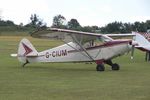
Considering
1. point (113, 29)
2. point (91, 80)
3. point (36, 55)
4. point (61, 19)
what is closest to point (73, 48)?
point (36, 55)

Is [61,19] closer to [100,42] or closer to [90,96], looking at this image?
[100,42]

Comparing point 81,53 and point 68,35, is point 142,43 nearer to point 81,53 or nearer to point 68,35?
point 81,53

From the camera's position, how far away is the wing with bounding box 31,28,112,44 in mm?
20844

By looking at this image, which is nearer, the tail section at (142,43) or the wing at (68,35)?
the wing at (68,35)

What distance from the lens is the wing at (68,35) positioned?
20844 mm

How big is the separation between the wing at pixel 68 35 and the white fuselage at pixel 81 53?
0.44 metres

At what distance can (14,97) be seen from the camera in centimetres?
1163

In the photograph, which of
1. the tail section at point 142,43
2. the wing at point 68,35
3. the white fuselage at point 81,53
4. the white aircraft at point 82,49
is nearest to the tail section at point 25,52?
the white aircraft at point 82,49

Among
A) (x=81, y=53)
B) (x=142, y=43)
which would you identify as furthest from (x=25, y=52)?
(x=142, y=43)

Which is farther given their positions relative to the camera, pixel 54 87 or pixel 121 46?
pixel 121 46

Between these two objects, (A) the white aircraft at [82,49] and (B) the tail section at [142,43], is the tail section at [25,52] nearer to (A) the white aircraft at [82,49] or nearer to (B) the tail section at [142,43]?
(A) the white aircraft at [82,49]

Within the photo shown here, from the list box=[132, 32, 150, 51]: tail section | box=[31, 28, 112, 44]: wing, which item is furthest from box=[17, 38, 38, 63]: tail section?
box=[132, 32, 150, 51]: tail section

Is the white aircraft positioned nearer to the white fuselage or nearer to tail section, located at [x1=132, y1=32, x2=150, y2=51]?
the white fuselage

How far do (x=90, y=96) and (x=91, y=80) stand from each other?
4.33 metres
